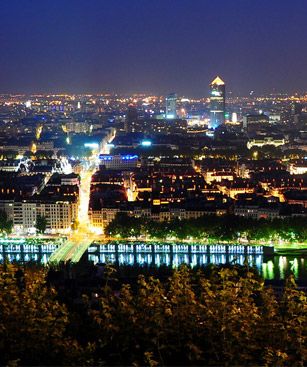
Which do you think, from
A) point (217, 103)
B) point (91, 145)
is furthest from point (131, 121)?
point (91, 145)

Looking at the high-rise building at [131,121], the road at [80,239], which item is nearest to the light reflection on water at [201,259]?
the road at [80,239]

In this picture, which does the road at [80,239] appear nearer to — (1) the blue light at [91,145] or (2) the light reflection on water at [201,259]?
(2) the light reflection on water at [201,259]

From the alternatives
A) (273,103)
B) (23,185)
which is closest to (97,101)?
(273,103)

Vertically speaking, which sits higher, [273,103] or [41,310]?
[273,103]

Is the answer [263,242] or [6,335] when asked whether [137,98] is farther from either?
[6,335]

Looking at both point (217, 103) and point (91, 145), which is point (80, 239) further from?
point (217, 103)

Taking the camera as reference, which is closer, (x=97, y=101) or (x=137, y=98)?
(x=97, y=101)
